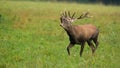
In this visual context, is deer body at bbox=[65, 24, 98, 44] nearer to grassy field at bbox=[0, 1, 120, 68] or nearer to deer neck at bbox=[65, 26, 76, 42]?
deer neck at bbox=[65, 26, 76, 42]

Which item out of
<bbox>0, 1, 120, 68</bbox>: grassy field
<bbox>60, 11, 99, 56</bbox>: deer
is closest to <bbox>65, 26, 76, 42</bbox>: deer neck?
<bbox>60, 11, 99, 56</bbox>: deer

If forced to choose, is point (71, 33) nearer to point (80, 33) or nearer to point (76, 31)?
point (76, 31)

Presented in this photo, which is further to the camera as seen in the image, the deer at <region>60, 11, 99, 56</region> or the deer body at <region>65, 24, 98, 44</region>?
the deer body at <region>65, 24, 98, 44</region>

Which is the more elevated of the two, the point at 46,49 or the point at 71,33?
the point at 71,33

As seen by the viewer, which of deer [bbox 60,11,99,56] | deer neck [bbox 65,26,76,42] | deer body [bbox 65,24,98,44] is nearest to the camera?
deer [bbox 60,11,99,56]

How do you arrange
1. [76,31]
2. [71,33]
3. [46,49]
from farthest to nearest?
1. [46,49]
2. [76,31]
3. [71,33]

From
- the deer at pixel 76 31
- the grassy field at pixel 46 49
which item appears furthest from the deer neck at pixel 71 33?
the grassy field at pixel 46 49

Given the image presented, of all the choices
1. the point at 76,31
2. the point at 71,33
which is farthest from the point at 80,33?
the point at 71,33

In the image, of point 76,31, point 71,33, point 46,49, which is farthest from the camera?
point 46,49

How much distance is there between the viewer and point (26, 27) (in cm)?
2192

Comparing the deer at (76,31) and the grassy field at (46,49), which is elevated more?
the deer at (76,31)

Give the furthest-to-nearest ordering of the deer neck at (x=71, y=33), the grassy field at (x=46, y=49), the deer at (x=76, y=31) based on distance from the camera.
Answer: the deer neck at (x=71, y=33)
the deer at (x=76, y=31)
the grassy field at (x=46, y=49)

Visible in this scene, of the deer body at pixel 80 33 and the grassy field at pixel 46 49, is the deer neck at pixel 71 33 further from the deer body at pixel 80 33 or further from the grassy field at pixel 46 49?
the grassy field at pixel 46 49

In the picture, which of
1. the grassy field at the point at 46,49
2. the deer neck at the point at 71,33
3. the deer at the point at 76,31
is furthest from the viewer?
the deer neck at the point at 71,33
